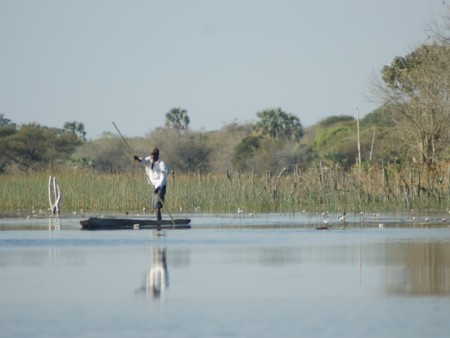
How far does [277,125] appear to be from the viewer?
8300 cm

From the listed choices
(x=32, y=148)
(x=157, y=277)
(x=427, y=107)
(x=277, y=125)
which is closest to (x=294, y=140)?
(x=277, y=125)

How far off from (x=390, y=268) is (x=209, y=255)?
373 centimetres

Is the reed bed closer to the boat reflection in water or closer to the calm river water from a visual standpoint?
the calm river water

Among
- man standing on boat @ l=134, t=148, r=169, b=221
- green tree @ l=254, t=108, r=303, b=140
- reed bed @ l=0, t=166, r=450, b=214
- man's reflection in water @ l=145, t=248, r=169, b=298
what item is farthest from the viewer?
green tree @ l=254, t=108, r=303, b=140

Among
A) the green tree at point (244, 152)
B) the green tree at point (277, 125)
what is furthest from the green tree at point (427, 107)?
the green tree at point (277, 125)

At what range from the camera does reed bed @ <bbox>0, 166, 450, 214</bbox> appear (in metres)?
34.1

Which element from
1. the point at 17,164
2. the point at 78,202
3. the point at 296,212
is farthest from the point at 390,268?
the point at 17,164

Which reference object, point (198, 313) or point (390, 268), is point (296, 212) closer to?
point (390, 268)

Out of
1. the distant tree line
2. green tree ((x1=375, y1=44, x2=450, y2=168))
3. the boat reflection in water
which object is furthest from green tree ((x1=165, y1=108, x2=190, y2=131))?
the boat reflection in water

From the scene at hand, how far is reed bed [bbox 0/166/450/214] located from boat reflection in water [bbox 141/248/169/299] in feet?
48.5

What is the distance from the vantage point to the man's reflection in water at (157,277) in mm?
14977

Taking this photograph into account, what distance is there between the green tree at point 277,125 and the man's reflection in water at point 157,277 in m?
62.6

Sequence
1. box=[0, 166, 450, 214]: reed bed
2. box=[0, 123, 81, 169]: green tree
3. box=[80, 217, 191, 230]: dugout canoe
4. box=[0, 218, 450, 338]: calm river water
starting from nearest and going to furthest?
box=[0, 218, 450, 338]: calm river water
box=[80, 217, 191, 230]: dugout canoe
box=[0, 166, 450, 214]: reed bed
box=[0, 123, 81, 169]: green tree

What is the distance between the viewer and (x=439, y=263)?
17844 millimetres
